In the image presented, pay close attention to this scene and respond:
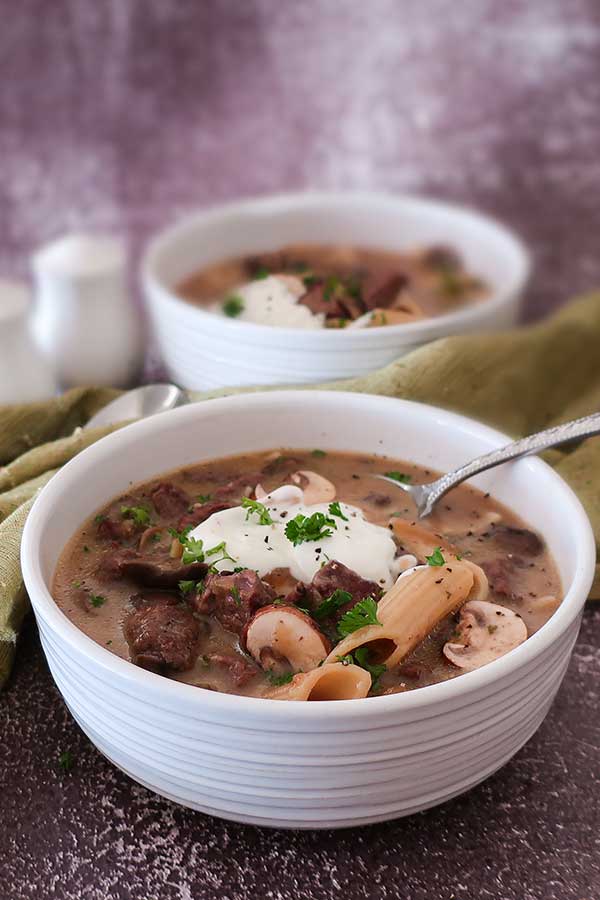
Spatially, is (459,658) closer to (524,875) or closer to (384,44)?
(524,875)

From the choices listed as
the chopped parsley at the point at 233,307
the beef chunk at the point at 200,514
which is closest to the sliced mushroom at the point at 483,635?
Answer: the beef chunk at the point at 200,514

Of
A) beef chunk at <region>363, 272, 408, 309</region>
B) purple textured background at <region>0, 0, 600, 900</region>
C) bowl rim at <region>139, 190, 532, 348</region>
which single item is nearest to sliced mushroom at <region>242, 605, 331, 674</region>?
bowl rim at <region>139, 190, 532, 348</region>

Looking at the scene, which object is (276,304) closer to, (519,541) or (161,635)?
(519,541)

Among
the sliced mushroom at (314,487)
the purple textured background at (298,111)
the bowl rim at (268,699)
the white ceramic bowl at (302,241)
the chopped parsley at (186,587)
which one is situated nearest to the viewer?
the bowl rim at (268,699)

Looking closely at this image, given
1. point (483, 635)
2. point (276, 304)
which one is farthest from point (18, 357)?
point (483, 635)

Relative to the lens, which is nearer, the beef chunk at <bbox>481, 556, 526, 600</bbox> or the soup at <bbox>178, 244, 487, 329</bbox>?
the beef chunk at <bbox>481, 556, 526, 600</bbox>

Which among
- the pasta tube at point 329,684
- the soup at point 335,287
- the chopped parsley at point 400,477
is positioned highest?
the pasta tube at point 329,684

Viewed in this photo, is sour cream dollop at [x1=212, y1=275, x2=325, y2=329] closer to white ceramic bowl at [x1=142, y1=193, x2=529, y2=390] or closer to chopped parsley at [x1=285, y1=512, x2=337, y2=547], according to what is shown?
white ceramic bowl at [x1=142, y1=193, x2=529, y2=390]

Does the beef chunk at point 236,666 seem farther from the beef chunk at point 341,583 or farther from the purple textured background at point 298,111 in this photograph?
the purple textured background at point 298,111

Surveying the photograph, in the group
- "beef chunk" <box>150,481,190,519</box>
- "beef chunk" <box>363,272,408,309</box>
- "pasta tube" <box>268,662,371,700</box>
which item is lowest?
"beef chunk" <box>363,272,408,309</box>
